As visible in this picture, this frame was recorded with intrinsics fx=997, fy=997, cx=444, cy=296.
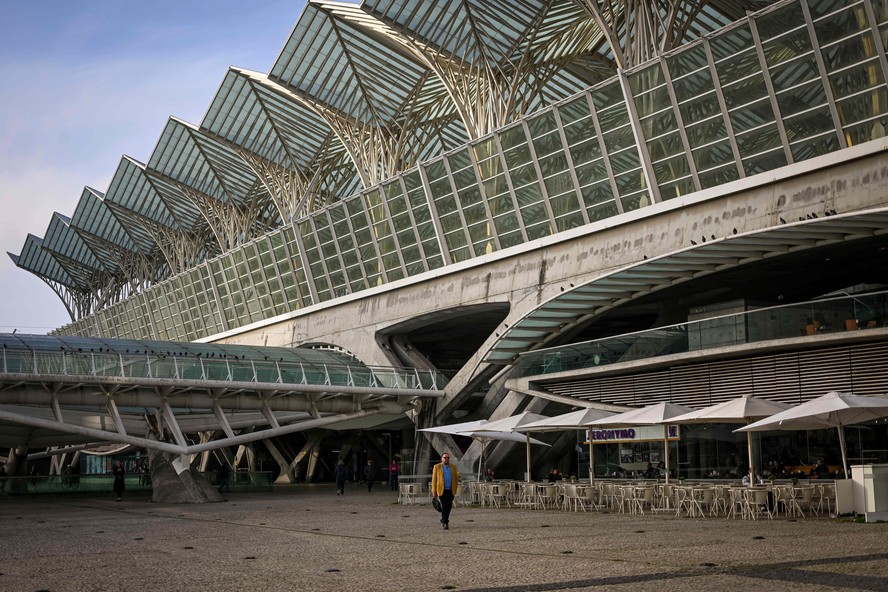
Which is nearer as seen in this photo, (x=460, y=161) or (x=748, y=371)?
(x=748, y=371)

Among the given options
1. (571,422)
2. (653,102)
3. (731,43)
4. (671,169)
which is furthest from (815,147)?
(571,422)

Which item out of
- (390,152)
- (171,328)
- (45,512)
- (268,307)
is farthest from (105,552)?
(171,328)

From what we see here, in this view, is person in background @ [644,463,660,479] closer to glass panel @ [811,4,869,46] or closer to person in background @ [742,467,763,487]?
person in background @ [742,467,763,487]

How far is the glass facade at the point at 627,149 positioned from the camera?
2945 cm

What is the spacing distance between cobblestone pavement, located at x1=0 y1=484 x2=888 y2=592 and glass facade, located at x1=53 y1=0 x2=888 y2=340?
13.7 m

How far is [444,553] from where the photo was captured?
1586 cm

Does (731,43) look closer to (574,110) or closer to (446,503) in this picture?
(574,110)

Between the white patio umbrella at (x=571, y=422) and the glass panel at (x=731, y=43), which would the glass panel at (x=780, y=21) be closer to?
the glass panel at (x=731, y=43)

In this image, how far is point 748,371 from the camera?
3100 centimetres

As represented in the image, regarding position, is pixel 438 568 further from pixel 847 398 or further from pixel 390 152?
pixel 390 152

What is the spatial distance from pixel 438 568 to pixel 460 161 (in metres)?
32.0

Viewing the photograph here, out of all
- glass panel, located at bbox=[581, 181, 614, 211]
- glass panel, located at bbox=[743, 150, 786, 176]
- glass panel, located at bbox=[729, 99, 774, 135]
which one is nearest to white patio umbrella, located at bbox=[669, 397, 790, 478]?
glass panel, located at bbox=[743, 150, 786, 176]

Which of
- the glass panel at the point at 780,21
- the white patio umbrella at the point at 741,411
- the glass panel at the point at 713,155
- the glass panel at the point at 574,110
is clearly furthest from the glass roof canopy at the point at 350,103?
the white patio umbrella at the point at 741,411

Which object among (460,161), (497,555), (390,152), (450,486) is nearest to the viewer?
(497,555)
